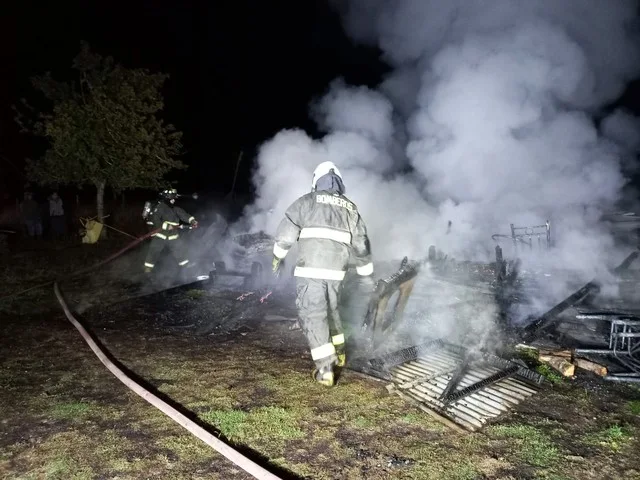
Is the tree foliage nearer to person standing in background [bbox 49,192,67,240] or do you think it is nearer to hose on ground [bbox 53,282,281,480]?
person standing in background [bbox 49,192,67,240]

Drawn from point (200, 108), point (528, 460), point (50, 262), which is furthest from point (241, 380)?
point (200, 108)

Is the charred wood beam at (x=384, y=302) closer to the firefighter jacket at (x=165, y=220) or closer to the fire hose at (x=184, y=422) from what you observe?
the fire hose at (x=184, y=422)

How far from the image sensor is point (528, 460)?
9.23ft

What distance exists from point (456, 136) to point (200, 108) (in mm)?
27513

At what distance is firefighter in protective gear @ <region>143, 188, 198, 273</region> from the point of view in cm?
860

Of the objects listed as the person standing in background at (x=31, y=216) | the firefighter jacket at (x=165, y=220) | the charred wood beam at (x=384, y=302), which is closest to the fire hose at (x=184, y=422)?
the charred wood beam at (x=384, y=302)

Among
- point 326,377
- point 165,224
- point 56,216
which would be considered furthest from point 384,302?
point 56,216

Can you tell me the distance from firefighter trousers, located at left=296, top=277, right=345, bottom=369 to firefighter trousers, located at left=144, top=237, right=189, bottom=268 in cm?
558

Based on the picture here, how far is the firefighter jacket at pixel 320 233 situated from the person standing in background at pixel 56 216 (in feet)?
40.5

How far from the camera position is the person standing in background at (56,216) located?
43.9 ft

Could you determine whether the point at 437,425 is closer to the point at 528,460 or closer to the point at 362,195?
the point at 528,460

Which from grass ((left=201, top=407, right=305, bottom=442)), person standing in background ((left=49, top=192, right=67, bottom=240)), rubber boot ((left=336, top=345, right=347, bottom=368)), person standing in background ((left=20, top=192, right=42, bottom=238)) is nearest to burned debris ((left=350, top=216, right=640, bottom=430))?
rubber boot ((left=336, top=345, right=347, bottom=368))

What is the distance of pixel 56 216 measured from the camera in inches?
532

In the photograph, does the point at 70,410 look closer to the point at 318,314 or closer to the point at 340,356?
the point at 318,314
